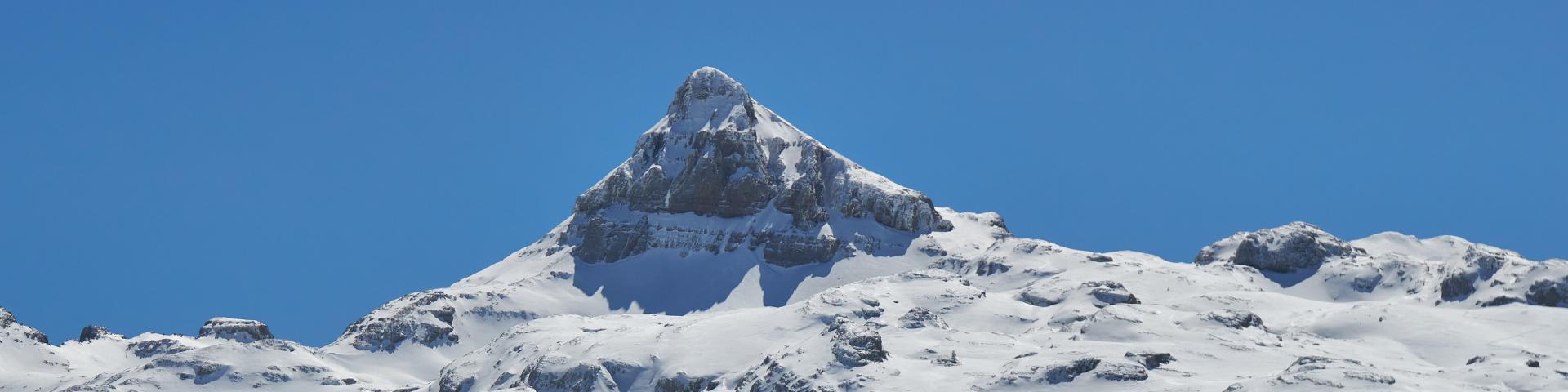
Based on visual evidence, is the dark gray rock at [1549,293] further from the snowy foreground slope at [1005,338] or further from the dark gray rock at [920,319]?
the dark gray rock at [920,319]

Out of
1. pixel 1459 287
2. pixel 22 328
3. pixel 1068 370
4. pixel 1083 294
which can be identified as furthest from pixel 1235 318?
pixel 22 328

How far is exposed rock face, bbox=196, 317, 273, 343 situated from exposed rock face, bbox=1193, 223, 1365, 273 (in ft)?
397

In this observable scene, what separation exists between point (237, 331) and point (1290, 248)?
12977 cm

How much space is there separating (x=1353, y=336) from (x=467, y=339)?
10152cm

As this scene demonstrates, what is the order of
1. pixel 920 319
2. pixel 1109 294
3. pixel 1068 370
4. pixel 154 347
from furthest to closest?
pixel 154 347 < pixel 1109 294 < pixel 920 319 < pixel 1068 370

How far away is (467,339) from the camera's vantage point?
190 m

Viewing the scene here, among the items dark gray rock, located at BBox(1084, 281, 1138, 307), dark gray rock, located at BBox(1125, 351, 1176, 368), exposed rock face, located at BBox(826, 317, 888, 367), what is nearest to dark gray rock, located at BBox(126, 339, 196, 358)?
exposed rock face, located at BBox(826, 317, 888, 367)

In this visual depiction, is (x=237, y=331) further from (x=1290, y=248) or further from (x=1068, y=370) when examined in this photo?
(x=1290, y=248)

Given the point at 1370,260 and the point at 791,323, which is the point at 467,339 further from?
the point at 1370,260

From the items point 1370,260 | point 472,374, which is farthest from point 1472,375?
point 472,374

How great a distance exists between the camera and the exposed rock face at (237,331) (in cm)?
19000

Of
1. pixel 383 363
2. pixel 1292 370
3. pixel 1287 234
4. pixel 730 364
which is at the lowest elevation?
pixel 1292 370

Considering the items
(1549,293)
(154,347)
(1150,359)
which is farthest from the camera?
(154,347)

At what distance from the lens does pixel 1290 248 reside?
191625 millimetres
